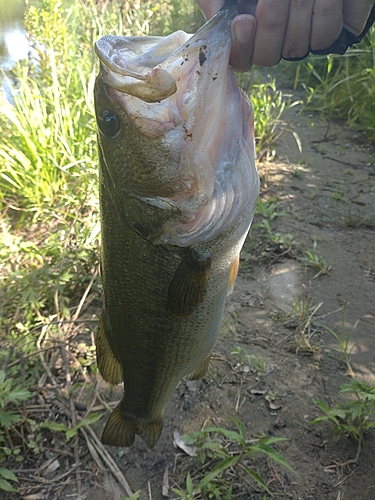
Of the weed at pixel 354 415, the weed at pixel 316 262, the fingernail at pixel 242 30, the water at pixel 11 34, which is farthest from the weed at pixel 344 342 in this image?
the water at pixel 11 34

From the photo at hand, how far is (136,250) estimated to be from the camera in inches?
58.3

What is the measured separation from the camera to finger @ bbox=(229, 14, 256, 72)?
1.28 m

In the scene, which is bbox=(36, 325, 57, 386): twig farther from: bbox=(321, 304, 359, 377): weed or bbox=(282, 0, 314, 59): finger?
bbox=(282, 0, 314, 59): finger

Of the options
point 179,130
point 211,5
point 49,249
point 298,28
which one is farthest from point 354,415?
point 49,249

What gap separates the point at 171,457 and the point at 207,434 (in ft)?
0.74

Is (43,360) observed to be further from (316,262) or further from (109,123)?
(316,262)

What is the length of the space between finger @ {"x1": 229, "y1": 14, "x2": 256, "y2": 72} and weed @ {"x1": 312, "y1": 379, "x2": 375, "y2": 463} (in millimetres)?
1421

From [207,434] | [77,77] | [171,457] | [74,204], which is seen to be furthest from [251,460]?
[77,77]

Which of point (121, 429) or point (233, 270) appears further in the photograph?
point (121, 429)

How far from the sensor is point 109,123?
133 cm

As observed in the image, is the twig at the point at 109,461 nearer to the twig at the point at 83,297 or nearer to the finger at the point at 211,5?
the twig at the point at 83,297

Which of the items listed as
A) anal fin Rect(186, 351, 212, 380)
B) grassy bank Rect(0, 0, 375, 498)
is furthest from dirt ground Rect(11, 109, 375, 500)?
anal fin Rect(186, 351, 212, 380)

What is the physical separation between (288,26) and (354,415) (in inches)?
62.8

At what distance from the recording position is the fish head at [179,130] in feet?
4.11
